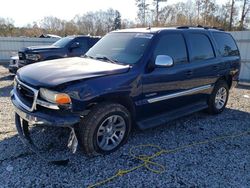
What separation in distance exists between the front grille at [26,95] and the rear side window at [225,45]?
4275 mm

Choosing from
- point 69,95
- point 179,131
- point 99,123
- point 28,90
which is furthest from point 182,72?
point 28,90

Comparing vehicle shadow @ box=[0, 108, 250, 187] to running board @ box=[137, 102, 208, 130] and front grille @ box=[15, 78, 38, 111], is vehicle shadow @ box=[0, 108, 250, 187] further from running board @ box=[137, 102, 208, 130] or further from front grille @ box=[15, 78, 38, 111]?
front grille @ box=[15, 78, 38, 111]

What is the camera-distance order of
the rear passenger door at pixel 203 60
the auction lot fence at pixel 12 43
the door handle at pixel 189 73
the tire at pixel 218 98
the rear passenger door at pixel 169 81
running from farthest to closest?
the auction lot fence at pixel 12 43, the tire at pixel 218 98, the rear passenger door at pixel 203 60, the door handle at pixel 189 73, the rear passenger door at pixel 169 81

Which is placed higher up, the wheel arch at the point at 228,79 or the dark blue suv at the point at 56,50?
the dark blue suv at the point at 56,50

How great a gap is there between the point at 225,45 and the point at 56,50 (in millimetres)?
5963

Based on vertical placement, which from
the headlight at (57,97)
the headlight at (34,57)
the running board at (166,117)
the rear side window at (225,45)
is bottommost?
the running board at (166,117)

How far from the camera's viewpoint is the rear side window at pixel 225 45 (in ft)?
19.7

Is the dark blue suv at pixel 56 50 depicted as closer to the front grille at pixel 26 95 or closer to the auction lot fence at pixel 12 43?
the front grille at pixel 26 95

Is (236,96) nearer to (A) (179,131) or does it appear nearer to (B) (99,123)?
(A) (179,131)

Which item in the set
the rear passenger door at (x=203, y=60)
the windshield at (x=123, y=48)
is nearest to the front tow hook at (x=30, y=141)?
the windshield at (x=123, y=48)

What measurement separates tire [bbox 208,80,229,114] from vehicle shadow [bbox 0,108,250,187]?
278 millimetres

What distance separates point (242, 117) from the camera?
610cm

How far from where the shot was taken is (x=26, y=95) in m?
3.94

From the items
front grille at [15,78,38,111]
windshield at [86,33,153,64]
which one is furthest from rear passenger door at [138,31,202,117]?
front grille at [15,78,38,111]
